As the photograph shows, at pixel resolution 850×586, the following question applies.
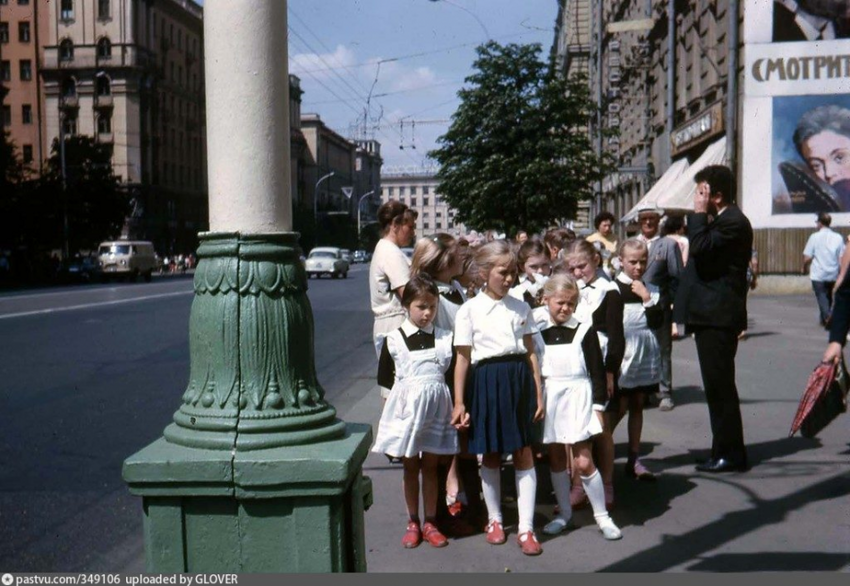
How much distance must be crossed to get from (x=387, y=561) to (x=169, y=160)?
79403 millimetres

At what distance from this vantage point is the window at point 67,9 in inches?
2657

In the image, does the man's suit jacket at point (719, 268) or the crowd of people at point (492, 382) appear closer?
the crowd of people at point (492, 382)

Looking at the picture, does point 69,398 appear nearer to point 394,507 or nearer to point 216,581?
point 394,507

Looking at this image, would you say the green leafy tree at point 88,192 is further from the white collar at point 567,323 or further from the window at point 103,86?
the white collar at point 567,323

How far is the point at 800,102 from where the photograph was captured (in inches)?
923

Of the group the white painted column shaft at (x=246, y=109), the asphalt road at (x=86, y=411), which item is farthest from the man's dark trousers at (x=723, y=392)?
the white painted column shaft at (x=246, y=109)

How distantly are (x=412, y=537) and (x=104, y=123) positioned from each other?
7479 cm

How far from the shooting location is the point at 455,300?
6.06 meters

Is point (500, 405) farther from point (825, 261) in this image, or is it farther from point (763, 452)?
point (825, 261)

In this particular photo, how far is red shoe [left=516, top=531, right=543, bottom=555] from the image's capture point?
4.99m

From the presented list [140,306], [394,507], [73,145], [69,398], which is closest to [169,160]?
[73,145]

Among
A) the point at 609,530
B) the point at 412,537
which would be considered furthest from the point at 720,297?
the point at 412,537

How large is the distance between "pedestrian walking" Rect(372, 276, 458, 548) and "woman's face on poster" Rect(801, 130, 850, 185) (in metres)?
20.4

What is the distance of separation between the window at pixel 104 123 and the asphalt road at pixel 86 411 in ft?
185
